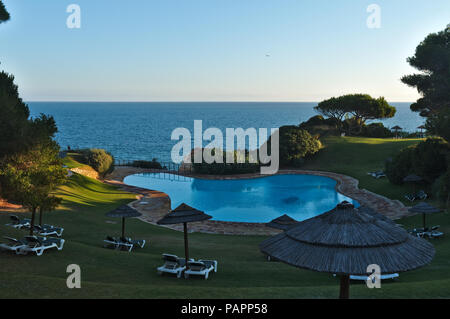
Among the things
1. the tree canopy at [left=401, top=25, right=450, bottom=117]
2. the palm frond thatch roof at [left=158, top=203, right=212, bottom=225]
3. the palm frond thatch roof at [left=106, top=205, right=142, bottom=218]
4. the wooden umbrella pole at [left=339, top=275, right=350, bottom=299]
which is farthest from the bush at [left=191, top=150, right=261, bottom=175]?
the wooden umbrella pole at [left=339, top=275, right=350, bottom=299]

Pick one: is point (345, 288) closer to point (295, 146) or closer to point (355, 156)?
point (295, 146)

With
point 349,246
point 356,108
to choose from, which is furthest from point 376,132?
point 349,246

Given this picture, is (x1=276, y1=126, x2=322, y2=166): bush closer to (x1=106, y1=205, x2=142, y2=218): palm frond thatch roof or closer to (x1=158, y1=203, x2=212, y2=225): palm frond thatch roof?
(x1=106, y1=205, x2=142, y2=218): palm frond thatch roof

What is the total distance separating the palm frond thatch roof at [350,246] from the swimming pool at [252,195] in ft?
57.9

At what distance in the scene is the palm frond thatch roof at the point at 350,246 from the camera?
580cm

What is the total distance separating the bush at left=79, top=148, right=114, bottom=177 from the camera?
35406 mm

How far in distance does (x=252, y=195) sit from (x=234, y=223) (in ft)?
32.6

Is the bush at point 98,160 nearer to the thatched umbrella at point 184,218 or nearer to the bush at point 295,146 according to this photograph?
the bush at point 295,146

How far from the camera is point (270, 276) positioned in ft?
35.9

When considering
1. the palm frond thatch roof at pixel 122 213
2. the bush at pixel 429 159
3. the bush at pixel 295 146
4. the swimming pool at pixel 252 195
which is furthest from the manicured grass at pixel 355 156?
the palm frond thatch roof at pixel 122 213

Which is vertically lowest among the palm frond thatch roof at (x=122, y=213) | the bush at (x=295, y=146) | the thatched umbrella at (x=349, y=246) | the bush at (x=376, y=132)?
the palm frond thatch roof at (x=122, y=213)

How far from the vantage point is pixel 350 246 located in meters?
5.90

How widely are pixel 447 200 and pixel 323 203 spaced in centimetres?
929
